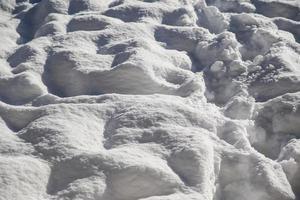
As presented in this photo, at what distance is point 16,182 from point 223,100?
338cm

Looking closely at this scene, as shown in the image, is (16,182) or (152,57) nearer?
(16,182)

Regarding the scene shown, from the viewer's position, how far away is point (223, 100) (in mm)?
6672

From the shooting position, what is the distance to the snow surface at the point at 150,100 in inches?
182

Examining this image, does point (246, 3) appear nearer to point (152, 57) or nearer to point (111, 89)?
point (152, 57)

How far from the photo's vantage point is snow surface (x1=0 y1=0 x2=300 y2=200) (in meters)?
4.63

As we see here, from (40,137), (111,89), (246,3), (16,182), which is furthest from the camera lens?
(246,3)

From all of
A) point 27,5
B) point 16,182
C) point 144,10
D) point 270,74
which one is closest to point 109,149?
point 16,182

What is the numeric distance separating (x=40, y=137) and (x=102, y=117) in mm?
840

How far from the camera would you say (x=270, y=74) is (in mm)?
6746

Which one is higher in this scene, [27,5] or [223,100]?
[223,100]

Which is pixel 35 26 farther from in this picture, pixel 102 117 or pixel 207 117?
pixel 207 117

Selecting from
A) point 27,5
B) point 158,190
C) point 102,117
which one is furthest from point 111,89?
point 27,5

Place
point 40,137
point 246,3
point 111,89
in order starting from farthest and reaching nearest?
point 246,3 → point 111,89 → point 40,137

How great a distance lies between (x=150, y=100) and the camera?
5707mm
